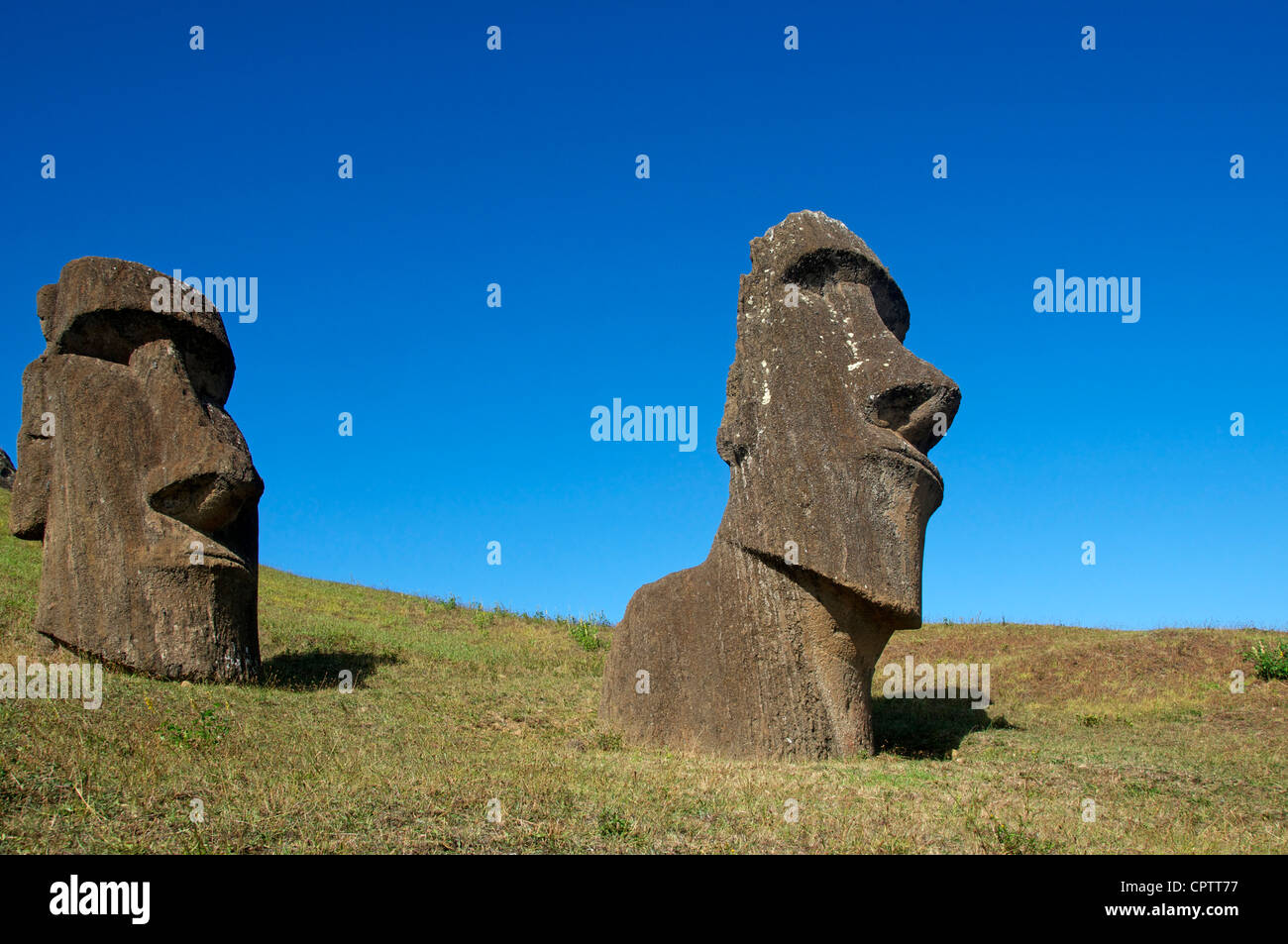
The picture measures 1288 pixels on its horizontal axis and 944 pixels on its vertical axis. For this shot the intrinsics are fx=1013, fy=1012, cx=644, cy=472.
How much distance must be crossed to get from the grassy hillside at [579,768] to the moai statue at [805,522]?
27.7 inches

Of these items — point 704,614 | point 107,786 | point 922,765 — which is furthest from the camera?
point 704,614

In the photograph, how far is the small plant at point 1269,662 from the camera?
13.2 metres

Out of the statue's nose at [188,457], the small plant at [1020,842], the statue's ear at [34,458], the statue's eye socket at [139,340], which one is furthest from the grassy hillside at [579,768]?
the statue's eye socket at [139,340]

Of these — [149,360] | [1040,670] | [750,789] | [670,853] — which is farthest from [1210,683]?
[149,360]

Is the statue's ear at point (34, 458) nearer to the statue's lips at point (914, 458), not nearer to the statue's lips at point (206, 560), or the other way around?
the statue's lips at point (206, 560)

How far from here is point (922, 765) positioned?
31.7 feet

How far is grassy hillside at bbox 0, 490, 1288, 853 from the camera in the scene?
6504mm

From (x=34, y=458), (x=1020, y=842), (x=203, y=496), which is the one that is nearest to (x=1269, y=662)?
(x=1020, y=842)

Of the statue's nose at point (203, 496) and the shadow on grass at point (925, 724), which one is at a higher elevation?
the statue's nose at point (203, 496)

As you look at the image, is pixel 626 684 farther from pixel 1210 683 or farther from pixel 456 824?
pixel 1210 683

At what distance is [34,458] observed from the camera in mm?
12297
